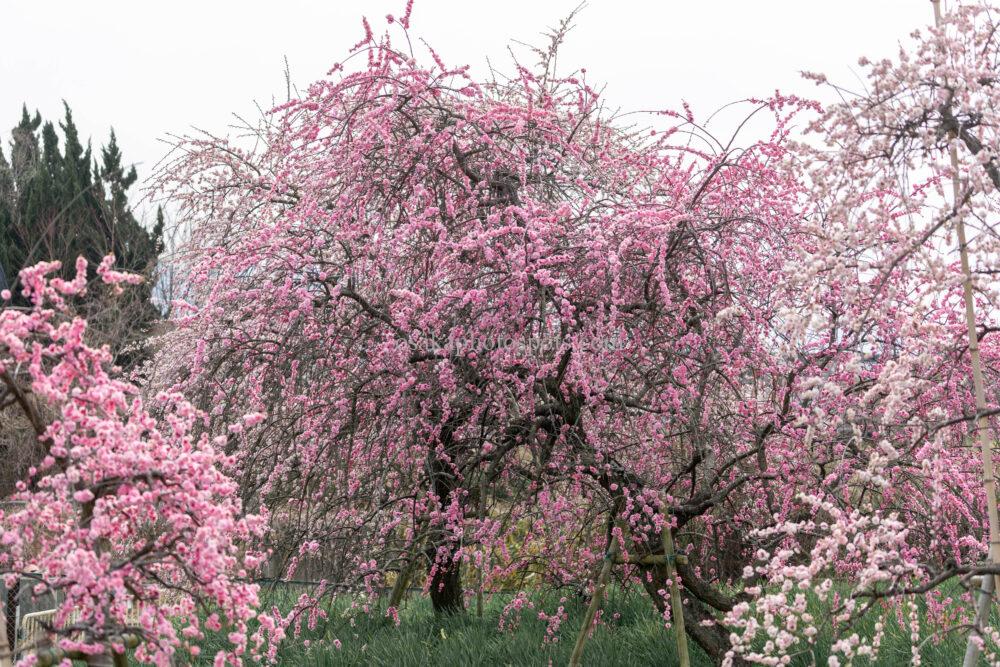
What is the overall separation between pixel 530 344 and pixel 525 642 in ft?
6.24

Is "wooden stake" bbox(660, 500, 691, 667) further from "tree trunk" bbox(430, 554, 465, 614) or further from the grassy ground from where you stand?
"tree trunk" bbox(430, 554, 465, 614)

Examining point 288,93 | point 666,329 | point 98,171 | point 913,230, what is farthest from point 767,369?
point 98,171

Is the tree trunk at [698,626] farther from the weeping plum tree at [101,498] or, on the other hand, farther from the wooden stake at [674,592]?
the weeping plum tree at [101,498]

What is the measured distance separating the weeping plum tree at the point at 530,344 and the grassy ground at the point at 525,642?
1.27 ft

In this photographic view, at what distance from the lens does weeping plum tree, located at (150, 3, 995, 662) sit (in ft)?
14.0

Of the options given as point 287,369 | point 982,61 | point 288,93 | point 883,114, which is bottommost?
point 287,369

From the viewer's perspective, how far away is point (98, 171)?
949 inches

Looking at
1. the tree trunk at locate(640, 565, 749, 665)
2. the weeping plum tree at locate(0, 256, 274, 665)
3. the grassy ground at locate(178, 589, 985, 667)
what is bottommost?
the grassy ground at locate(178, 589, 985, 667)

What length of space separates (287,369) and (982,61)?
3.48 m

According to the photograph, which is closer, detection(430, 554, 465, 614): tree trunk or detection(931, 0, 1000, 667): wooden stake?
detection(931, 0, 1000, 667): wooden stake

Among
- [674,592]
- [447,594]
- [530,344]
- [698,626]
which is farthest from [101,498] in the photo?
[447,594]

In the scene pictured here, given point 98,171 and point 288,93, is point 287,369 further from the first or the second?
point 98,171

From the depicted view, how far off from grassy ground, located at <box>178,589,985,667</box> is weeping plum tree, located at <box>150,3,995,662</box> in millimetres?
387

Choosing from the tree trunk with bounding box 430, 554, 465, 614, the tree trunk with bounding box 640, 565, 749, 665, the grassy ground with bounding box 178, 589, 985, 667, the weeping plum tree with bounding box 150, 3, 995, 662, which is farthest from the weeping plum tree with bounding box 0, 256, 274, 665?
the tree trunk with bounding box 430, 554, 465, 614
